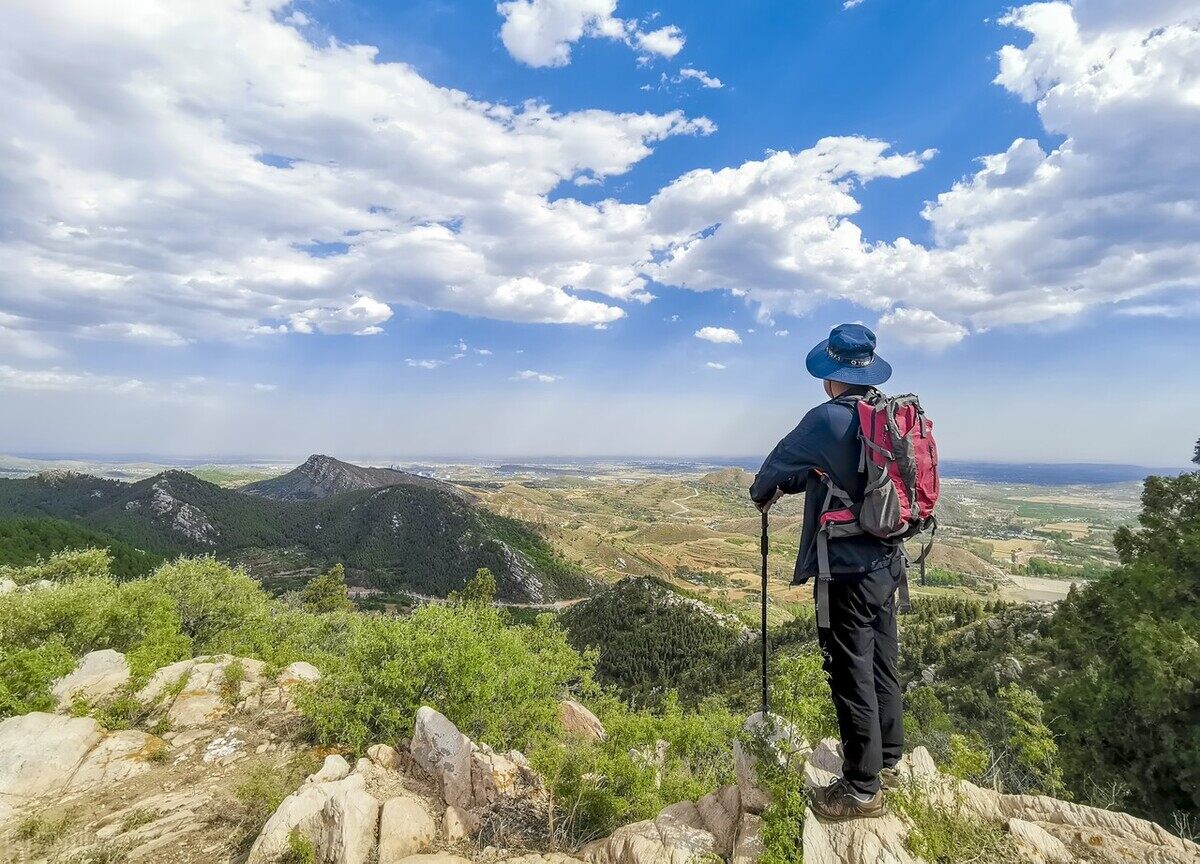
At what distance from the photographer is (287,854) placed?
19.5 ft

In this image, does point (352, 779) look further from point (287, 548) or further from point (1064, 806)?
point (287, 548)

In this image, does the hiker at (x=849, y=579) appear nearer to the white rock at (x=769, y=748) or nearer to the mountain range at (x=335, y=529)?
the white rock at (x=769, y=748)

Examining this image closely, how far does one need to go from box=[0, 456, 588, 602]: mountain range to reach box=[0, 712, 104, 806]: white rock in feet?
Answer: 406

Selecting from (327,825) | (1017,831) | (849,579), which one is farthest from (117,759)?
(1017,831)

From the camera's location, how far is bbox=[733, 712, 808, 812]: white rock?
4.63 metres

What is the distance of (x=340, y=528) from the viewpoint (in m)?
171

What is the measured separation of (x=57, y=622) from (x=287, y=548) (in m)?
158

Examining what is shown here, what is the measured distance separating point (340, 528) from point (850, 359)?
628ft

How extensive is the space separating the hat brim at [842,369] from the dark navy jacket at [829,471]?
31 cm

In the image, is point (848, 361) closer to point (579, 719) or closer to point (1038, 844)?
point (1038, 844)

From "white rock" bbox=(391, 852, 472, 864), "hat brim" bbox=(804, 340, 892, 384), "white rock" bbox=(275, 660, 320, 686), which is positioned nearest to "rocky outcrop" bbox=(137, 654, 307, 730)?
"white rock" bbox=(275, 660, 320, 686)

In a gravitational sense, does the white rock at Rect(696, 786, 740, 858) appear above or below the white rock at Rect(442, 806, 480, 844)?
above

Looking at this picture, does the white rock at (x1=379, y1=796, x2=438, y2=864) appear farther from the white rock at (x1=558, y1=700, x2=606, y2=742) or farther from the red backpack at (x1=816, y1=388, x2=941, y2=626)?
the white rock at (x1=558, y1=700, x2=606, y2=742)

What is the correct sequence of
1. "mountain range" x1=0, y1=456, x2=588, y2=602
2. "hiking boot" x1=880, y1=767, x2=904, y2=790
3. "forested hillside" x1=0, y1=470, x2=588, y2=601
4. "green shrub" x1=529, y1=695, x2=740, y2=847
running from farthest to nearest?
"forested hillside" x1=0, y1=470, x2=588, y2=601 → "mountain range" x1=0, y1=456, x2=588, y2=602 → "green shrub" x1=529, y1=695, x2=740, y2=847 → "hiking boot" x1=880, y1=767, x2=904, y2=790
